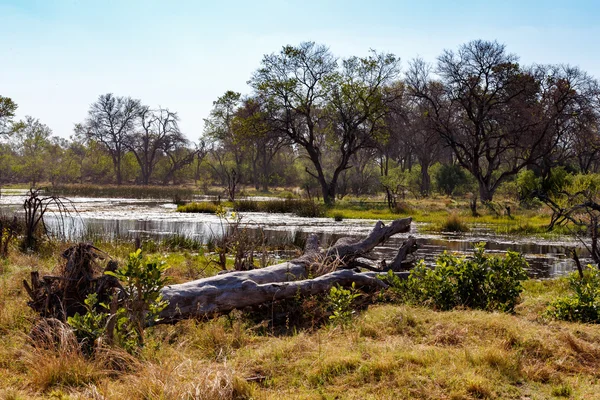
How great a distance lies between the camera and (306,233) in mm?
19109

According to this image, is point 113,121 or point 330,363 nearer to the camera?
point 330,363

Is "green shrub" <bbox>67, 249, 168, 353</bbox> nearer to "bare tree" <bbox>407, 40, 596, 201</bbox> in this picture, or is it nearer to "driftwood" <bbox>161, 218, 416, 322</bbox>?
"driftwood" <bbox>161, 218, 416, 322</bbox>

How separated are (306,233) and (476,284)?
11.9m

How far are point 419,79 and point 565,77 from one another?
10944 mm

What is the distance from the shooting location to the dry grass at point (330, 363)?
13.9ft

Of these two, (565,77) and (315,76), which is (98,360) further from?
(565,77)

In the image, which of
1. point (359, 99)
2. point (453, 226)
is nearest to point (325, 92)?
point (359, 99)

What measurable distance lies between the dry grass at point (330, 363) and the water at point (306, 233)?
17.7ft

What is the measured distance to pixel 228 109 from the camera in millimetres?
62000

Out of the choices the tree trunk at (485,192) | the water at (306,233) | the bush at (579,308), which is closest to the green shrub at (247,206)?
the water at (306,233)

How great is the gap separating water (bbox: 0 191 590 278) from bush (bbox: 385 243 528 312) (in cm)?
439

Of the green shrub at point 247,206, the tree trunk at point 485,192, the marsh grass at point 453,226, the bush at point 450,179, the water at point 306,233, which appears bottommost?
the water at point 306,233

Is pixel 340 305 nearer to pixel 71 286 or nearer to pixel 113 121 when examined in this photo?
pixel 71 286

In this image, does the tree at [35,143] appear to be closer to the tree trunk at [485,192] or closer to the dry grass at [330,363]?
the tree trunk at [485,192]
